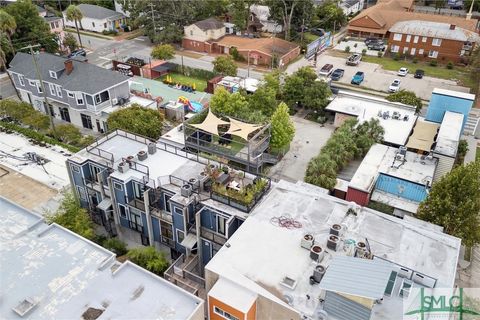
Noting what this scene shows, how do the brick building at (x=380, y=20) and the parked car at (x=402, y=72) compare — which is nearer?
the parked car at (x=402, y=72)

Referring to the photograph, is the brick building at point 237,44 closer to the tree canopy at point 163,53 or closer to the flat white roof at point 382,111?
the tree canopy at point 163,53

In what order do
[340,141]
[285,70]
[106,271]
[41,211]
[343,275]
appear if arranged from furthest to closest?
[285,70]
[340,141]
[41,211]
[106,271]
[343,275]

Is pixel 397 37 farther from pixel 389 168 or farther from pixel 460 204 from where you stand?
pixel 460 204

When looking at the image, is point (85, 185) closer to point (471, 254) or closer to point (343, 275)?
point (343, 275)

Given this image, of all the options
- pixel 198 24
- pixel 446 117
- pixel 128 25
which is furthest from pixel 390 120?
pixel 128 25

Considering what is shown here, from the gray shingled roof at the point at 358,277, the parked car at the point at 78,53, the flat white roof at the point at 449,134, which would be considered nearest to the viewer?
the gray shingled roof at the point at 358,277

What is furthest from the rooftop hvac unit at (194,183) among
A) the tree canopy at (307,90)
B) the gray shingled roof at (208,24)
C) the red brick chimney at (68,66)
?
the gray shingled roof at (208,24)
